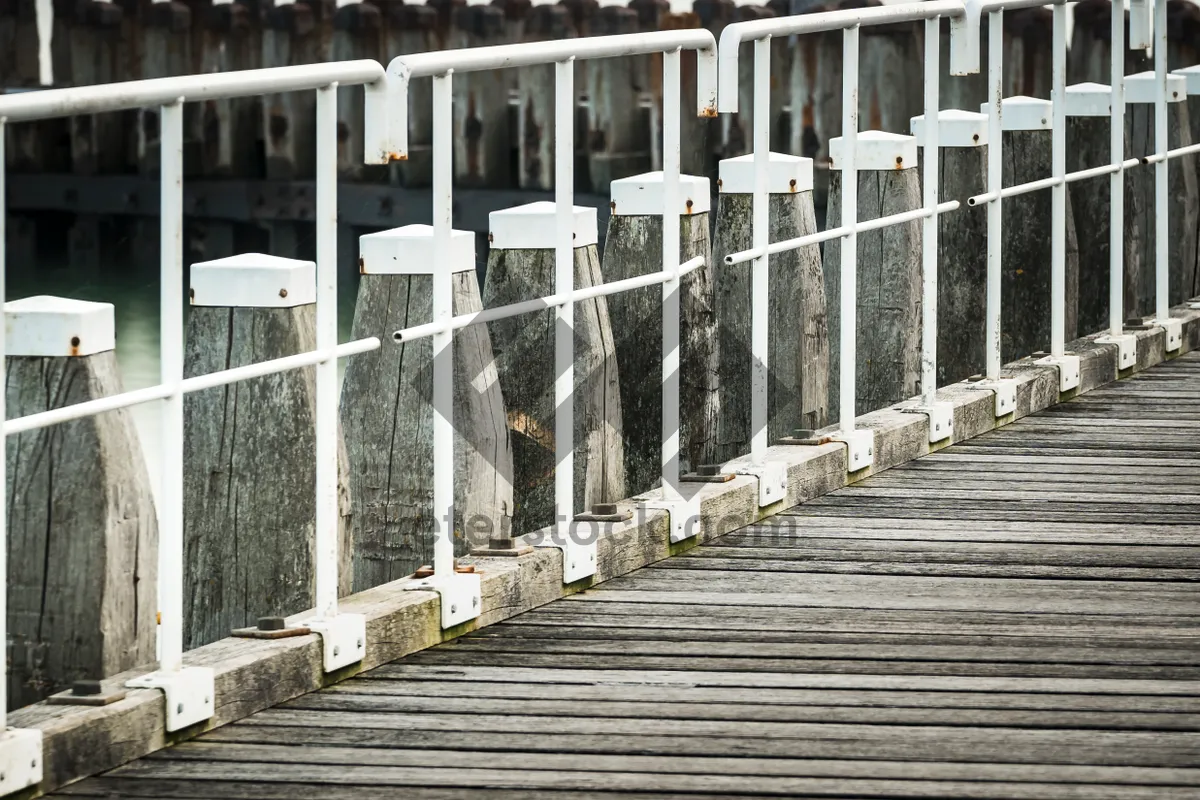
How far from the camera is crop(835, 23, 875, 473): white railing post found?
568cm

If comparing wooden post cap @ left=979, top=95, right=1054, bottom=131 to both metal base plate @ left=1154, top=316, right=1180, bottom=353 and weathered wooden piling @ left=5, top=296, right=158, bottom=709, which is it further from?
weathered wooden piling @ left=5, top=296, right=158, bottom=709

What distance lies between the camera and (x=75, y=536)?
12.8 feet

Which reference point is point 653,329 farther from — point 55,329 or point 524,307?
point 55,329

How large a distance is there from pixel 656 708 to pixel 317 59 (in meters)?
17.6

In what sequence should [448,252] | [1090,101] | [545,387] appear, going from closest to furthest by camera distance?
[448,252], [545,387], [1090,101]

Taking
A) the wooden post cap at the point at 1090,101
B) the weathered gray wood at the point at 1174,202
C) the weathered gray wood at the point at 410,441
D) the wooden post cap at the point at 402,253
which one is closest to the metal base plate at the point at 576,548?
the weathered gray wood at the point at 410,441

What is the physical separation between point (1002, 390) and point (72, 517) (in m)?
3.53

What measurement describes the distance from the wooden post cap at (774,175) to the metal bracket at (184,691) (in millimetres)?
2680

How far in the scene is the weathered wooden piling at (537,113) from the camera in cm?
1897

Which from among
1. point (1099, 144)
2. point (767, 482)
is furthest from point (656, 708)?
point (1099, 144)

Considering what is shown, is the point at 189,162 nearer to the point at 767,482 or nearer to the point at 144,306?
the point at 144,306

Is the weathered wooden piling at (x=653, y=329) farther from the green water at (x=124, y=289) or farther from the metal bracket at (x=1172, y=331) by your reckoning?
the green water at (x=124, y=289)

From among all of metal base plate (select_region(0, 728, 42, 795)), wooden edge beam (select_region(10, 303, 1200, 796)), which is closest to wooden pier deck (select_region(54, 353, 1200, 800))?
wooden edge beam (select_region(10, 303, 1200, 796))

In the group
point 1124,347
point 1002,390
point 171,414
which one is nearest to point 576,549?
point 171,414
